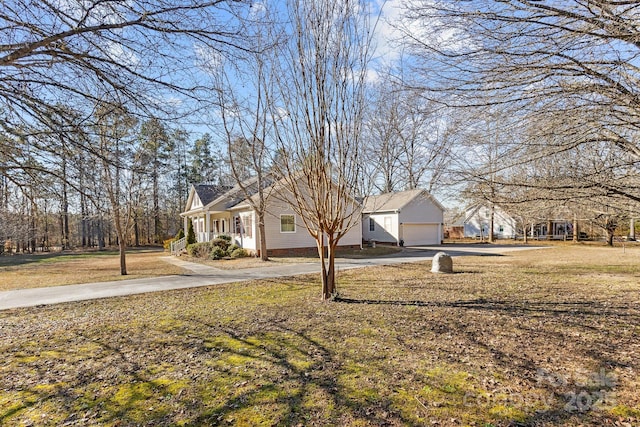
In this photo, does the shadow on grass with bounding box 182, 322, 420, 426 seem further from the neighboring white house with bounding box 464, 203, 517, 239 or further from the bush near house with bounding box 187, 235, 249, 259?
the neighboring white house with bounding box 464, 203, 517, 239

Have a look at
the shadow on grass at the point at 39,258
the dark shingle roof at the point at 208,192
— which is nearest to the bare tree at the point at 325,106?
the dark shingle roof at the point at 208,192

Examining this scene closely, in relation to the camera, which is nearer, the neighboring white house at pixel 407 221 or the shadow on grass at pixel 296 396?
the shadow on grass at pixel 296 396

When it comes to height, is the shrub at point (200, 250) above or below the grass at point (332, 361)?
above

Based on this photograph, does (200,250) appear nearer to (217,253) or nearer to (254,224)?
(217,253)

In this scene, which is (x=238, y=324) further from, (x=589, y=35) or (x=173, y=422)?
(x=589, y=35)

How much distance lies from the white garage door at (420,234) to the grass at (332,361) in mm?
18803

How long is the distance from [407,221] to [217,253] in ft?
48.8

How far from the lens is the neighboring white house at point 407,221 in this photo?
2606 cm

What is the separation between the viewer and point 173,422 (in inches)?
115

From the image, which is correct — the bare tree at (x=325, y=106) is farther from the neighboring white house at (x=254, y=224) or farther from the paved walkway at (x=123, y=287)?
the neighboring white house at (x=254, y=224)

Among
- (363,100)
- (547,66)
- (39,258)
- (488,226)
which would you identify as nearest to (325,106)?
(363,100)

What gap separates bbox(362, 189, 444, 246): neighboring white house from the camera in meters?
26.1

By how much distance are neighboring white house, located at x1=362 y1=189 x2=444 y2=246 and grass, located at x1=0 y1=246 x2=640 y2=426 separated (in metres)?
18.4

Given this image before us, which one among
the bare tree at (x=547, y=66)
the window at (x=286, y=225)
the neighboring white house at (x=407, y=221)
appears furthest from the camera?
the neighboring white house at (x=407, y=221)
